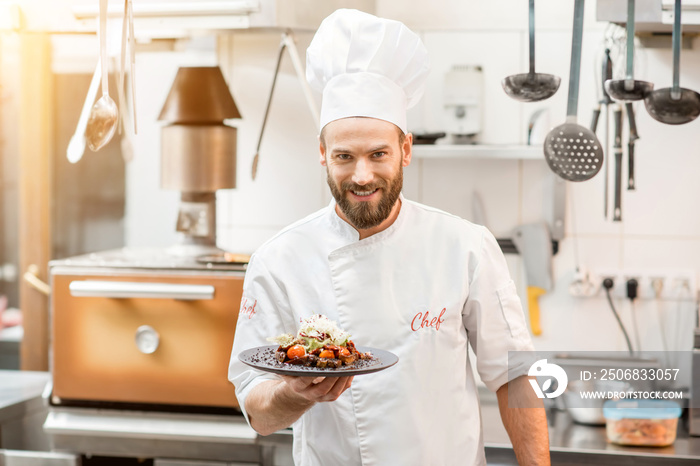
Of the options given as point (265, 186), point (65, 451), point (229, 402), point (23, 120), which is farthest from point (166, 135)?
point (23, 120)

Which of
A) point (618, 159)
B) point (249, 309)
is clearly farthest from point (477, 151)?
point (249, 309)

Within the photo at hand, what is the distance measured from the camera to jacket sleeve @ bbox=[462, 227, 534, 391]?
1.49 m

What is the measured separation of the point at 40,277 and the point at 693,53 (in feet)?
8.36

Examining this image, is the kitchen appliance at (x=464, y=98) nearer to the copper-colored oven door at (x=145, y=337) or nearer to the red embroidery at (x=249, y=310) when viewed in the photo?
the copper-colored oven door at (x=145, y=337)

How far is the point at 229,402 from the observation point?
81.7 inches

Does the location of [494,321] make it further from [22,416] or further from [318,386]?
[22,416]

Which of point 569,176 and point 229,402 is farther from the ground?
point 569,176

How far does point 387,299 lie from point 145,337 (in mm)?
899

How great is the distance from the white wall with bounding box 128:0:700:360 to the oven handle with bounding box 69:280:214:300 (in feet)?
1.66

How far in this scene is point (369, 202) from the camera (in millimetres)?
1379

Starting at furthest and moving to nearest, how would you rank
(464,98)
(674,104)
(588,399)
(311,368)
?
(464,98) < (588,399) < (674,104) < (311,368)

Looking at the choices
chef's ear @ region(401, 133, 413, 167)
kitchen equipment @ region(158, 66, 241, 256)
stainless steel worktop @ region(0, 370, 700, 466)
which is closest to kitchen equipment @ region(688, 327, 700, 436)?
stainless steel worktop @ region(0, 370, 700, 466)

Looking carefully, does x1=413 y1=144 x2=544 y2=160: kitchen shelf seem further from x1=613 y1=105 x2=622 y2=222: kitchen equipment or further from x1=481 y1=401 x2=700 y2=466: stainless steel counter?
x1=481 y1=401 x2=700 y2=466: stainless steel counter

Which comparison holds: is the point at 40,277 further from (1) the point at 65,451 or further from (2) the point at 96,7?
(2) the point at 96,7
